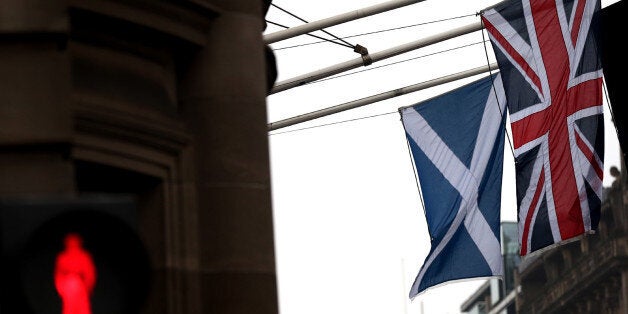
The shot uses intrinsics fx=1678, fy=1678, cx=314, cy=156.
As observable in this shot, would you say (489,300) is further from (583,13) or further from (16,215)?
(16,215)

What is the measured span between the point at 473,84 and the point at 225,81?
1088cm

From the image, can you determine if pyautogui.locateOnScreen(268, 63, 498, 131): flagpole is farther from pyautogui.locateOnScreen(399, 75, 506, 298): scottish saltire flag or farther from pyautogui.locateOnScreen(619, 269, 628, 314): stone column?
pyautogui.locateOnScreen(619, 269, 628, 314): stone column

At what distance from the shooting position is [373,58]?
88.7 ft

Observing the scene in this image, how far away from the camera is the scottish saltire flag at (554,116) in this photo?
66.1 ft

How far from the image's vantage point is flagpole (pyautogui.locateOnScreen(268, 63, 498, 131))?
27.4 meters

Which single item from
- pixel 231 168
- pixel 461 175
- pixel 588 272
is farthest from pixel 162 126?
pixel 588 272

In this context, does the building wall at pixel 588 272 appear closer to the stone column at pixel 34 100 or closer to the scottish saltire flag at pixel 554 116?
the scottish saltire flag at pixel 554 116

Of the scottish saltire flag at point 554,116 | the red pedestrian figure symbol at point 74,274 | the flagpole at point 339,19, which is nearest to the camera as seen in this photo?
the red pedestrian figure symbol at point 74,274

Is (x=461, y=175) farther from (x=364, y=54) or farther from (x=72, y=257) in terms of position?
(x=72, y=257)

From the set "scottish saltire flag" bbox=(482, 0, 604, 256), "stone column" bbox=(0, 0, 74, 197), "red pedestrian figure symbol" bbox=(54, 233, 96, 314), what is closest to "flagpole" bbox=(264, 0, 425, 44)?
"scottish saltire flag" bbox=(482, 0, 604, 256)

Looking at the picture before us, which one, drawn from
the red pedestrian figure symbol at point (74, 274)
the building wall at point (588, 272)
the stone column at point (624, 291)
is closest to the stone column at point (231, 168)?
the red pedestrian figure symbol at point (74, 274)

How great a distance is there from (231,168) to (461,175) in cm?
1081

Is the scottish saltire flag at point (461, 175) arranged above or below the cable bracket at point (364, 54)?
below

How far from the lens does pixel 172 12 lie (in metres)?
13.0
